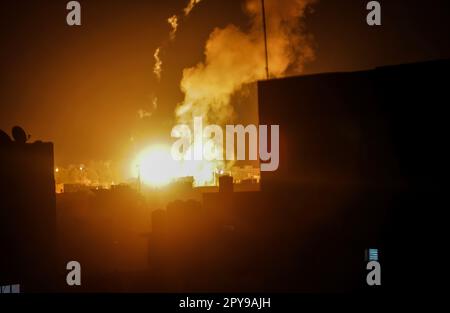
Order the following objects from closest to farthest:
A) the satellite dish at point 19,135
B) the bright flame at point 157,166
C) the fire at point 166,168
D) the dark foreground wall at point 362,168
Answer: the dark foreground wall at point 362,168 → the satellite dish at point 19,135 → the fire at point 166,168 → the bright flame at point 157,166

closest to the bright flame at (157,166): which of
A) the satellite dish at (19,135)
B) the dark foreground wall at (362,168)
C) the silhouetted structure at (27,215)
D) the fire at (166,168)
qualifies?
the fire at (166,168)

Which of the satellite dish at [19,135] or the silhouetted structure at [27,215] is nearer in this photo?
the silhouetted structure at [27,215]

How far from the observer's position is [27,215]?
53.8 feet

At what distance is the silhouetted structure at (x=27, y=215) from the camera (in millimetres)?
15938

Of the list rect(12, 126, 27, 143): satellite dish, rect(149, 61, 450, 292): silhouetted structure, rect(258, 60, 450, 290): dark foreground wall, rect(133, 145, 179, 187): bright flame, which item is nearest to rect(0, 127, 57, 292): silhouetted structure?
rect(12, 126, 27, 143): satellite dish

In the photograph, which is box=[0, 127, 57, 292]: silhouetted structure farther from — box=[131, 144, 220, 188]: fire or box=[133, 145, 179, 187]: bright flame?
box=[133, 145, 179, 187]: bright flame

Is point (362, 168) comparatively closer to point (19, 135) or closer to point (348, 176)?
point (348, 176)

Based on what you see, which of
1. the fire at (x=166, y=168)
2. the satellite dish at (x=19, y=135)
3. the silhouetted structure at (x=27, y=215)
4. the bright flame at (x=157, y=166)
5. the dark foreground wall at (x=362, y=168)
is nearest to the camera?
the dark foreground wall at (x=362, y=168)

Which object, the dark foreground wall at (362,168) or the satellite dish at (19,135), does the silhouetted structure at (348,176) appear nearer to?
the dark foreground wall at (362,168)

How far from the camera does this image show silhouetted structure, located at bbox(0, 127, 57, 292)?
52.3 ft

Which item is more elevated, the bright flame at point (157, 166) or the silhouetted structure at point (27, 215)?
the bright flame at point (157, 166)

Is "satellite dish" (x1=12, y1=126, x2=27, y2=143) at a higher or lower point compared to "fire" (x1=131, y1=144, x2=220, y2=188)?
lower

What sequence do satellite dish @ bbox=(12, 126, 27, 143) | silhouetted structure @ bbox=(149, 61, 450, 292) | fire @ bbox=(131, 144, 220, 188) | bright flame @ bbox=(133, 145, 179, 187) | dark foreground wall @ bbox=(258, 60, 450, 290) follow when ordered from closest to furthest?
dark foreground wall @ bbox=(258, 60, 450, 290), silhouetted structure @ bbox=(149, 61, 450, 292), satellite dish @ bbox=(12, 126, 27, 143), fire @ bbox=(131, 144, 220, 188), bright flame @ bbox=(133, 145, 179, 187)
